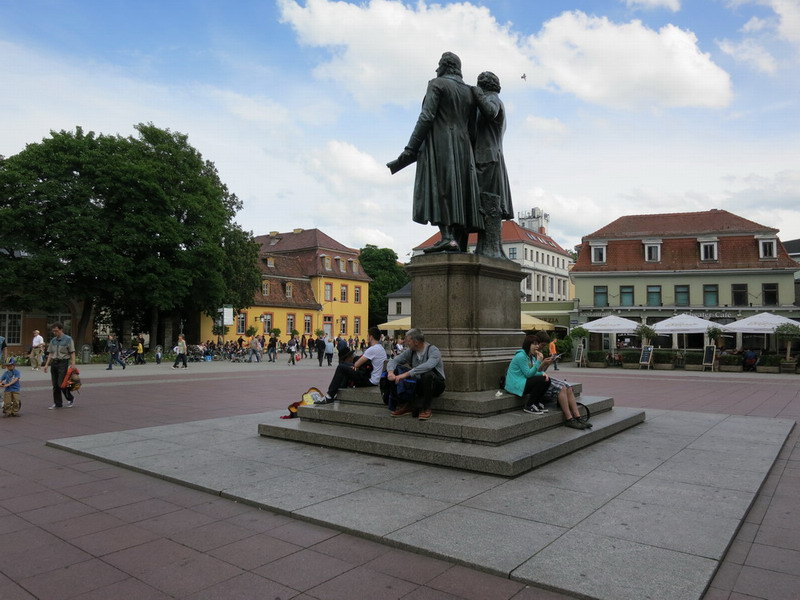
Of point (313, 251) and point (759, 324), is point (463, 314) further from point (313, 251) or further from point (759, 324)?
point (313, 251)

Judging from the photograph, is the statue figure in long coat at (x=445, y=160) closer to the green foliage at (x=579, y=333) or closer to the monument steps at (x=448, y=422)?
the monument steps at (x=448, y=422)

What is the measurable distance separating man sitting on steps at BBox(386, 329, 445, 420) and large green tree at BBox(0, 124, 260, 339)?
28.2 m

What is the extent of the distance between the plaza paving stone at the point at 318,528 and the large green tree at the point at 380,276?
65562 millimetres

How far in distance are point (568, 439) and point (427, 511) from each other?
2572 mm

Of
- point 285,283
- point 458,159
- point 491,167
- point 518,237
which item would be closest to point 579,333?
point 491,167

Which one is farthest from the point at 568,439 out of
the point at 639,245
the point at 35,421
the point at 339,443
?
the point at 639,245

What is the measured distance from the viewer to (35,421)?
9.42 metres

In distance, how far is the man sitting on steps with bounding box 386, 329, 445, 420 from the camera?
6.47m

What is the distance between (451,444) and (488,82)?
5.23m

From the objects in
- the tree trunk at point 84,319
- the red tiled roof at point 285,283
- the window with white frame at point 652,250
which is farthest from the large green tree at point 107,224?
the window with white frame at point 652,250

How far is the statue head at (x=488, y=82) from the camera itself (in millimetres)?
8375

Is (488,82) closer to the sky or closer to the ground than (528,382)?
closer to the sky

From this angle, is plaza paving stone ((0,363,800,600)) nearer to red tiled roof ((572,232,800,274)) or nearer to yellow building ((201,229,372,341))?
red tiled roof ((572,232,800,274))

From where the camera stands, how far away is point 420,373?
649 cm
